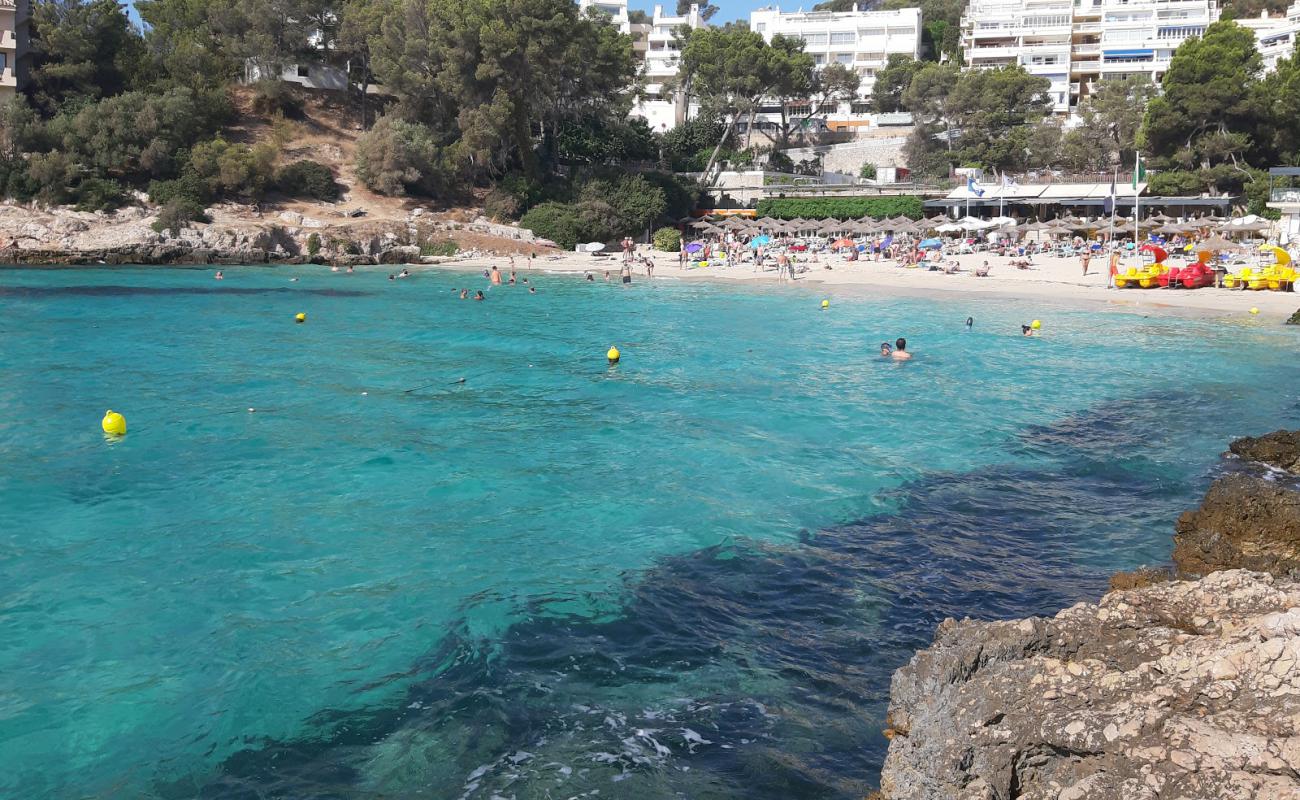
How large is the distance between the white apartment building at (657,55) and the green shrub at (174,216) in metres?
35.9

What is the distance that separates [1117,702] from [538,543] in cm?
704

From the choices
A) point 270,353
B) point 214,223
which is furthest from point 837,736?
point 214,223

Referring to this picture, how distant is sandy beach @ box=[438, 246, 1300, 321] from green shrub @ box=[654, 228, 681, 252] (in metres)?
1.14

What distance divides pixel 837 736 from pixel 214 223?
149ft

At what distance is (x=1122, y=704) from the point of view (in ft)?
13.2

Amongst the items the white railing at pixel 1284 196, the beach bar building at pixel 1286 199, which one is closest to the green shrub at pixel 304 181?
the beach bar building at pixel 1286 199

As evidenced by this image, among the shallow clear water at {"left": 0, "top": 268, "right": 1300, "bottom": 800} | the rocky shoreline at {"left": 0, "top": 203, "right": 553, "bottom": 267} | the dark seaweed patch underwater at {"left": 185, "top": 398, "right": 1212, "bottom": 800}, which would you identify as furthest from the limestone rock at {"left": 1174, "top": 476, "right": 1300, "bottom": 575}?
the rocky shoreline at {"left": 0, "top": 203, "right": 553, "bottom": 267}

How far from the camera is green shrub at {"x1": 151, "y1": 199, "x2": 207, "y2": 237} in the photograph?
43.0m

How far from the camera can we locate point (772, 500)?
458 inches

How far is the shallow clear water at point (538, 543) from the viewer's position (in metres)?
6.44

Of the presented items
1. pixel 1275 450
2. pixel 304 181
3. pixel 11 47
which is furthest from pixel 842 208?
pixel 1275 450

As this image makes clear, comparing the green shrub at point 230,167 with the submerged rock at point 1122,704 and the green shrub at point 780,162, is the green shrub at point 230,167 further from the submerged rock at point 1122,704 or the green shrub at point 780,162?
the submerged rock at point 1122,704

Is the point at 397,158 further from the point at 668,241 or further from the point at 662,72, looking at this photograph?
the point at 662,72

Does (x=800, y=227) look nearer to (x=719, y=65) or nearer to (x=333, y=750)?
(x=719, y=65)
